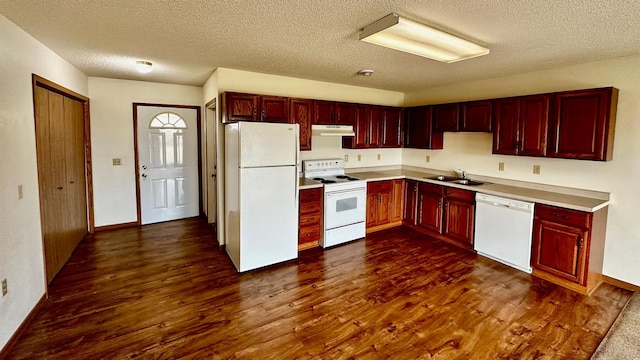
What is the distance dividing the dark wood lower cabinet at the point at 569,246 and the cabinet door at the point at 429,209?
1.28 metres

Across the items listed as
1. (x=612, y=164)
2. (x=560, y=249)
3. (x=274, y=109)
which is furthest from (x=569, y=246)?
(x=274, y=109)

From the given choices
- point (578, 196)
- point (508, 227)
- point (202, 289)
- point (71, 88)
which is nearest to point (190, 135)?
point (71, 88)

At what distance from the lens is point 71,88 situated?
3.78 metres

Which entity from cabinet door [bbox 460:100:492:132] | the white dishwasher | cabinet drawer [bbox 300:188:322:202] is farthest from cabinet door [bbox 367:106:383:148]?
the white dishwasher

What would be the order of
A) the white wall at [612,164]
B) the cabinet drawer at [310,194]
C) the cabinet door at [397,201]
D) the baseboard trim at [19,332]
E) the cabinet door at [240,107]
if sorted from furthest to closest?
the cabinet door at [397,201] < the cabinet drawer at [310,194] < the cabinet door at [240,107] < the white wall at [612,164] < the baseboard trim at [19,332]

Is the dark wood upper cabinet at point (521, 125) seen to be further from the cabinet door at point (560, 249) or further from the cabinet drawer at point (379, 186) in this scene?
the cabinet drawer at point (379, 186)

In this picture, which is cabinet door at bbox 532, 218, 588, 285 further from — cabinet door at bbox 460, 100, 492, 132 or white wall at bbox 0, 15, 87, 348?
white wall at bbox 0, 15, 87, 348

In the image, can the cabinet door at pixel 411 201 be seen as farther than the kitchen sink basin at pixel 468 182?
Yes

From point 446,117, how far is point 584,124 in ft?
5.53

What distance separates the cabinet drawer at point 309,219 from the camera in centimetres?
410

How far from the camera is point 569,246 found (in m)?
3.17

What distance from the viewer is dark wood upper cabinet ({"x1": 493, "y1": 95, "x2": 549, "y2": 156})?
11.6 feet

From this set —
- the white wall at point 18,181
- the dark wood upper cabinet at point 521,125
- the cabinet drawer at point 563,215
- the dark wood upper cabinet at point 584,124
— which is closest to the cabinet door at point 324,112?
the dark wood upper cabinet at point 521,125

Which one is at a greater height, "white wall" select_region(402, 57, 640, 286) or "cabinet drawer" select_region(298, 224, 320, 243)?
"white wall" select_region(402, 57, 640, 286)
